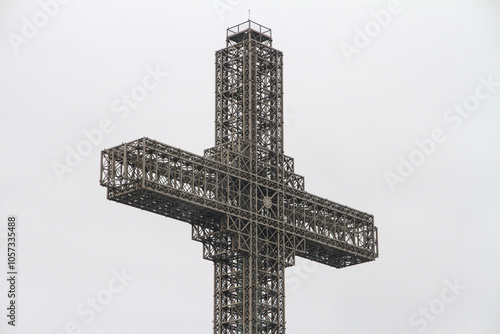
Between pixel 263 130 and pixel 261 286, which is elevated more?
pixel 263 130

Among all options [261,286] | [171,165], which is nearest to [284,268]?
[261,286]

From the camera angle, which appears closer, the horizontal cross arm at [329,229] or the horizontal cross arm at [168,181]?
the horizontal cross arm at [168,181]

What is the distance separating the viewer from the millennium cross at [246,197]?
118312mm

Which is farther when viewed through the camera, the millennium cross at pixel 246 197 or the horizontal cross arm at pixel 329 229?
the horizontal cross arm at pixel 329 229

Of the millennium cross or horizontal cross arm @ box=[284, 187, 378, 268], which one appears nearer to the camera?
the millennium cross

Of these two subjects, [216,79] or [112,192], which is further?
[216,79]

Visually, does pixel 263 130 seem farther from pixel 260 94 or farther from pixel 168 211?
pixel 168 211

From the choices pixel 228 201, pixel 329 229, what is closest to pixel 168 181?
pixel 228 201

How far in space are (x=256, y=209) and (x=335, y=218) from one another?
352 inches

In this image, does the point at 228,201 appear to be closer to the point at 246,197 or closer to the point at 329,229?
the point at 246,197

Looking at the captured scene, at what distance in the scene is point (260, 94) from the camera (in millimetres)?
128125

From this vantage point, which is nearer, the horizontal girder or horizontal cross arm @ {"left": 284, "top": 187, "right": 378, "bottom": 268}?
the horizontal girder

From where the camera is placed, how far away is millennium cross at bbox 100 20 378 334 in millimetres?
118312

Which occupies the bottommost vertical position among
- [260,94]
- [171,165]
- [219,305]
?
[219,305]
